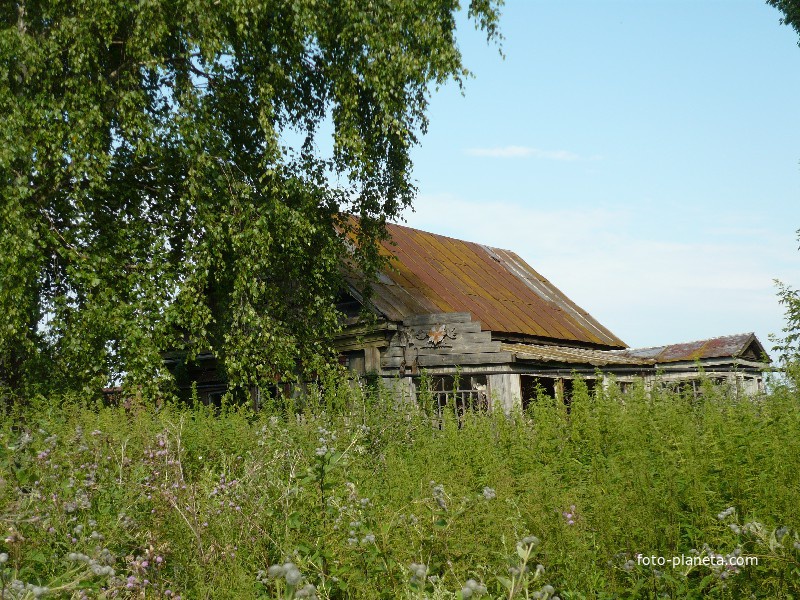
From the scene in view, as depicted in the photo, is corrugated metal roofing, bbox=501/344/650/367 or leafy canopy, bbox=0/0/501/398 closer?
leafy canopy, bbox=0/0/501/398

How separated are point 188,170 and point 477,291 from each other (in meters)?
7.64

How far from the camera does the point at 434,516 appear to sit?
4.47m

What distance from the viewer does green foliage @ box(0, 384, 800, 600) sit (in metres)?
4.17

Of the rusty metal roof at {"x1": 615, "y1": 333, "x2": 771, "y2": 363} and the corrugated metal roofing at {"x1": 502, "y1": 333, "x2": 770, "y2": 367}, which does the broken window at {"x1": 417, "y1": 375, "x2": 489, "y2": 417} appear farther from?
the rusty metal roof at {"x1": 615, "y1": 333, "x2": 771, "y2": 363}

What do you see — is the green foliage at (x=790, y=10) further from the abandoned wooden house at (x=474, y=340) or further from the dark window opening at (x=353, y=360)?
the dark window opening at (x=353, y=360)

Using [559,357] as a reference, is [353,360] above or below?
above

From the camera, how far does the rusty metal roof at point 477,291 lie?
53.5ft

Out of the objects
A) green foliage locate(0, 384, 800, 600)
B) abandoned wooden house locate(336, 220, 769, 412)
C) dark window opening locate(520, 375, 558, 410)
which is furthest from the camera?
dark window opening locate(520, 375, 558, 410)

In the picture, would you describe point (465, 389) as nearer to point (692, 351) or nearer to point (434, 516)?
point (692, 351)

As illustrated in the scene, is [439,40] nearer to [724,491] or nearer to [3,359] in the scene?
[3,359]

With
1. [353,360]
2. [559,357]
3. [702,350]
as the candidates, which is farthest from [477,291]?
[702,350]

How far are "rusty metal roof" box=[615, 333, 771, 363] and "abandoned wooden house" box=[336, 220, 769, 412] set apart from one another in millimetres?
33

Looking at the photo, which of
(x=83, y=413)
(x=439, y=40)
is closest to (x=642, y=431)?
(x=83, y=413)

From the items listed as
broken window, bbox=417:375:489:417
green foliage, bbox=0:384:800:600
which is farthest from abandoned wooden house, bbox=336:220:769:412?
green foliage, bbox=0:384:800:600
